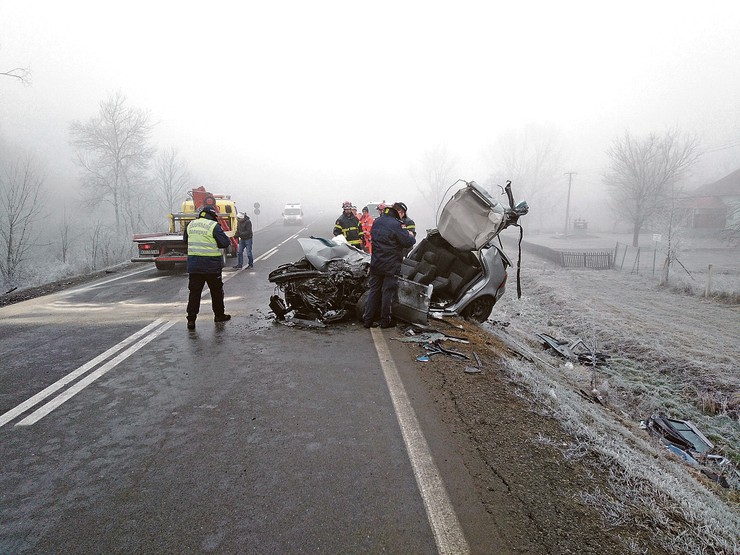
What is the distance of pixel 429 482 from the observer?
8.55 ft

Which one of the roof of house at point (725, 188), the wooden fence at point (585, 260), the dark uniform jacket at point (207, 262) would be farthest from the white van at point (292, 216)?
the roof of house at point (725, 188)

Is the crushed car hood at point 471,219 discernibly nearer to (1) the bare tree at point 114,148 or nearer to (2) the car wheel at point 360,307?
(2) the car wheel at point 360,307

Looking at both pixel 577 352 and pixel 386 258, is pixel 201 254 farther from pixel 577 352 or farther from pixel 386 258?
pixel 577 352

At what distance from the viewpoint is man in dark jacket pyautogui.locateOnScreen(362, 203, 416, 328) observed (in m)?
5.84

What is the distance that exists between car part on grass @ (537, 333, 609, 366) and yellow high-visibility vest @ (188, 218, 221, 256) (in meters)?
6.87

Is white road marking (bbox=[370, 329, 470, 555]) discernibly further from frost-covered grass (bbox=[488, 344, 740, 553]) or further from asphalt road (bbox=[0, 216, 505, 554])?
frost-covered grass (bbox=[488, 344, 740, 553])

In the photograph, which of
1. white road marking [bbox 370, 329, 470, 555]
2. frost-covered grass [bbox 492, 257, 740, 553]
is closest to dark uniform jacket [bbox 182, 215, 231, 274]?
white road marking [bbox 370, 329, 470, 555]

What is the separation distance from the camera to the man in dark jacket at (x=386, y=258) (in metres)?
5.84

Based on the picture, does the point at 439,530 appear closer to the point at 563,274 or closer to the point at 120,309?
the point at 120,309

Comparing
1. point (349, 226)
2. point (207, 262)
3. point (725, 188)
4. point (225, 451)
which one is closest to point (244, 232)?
point (349, 226)

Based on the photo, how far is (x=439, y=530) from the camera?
2.19 meters

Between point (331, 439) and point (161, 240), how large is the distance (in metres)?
10.8

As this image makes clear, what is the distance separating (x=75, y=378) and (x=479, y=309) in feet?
19.2

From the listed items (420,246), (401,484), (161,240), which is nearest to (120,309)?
(161,240)
